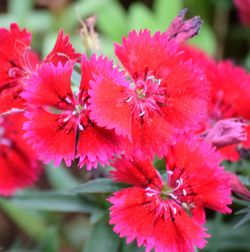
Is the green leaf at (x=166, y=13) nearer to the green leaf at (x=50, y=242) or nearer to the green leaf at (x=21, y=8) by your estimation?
the green leaf at (x=21, y=8)

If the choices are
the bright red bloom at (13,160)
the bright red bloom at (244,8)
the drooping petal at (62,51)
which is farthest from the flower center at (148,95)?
the bright red bloom at (244,8)

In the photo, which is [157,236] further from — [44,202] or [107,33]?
[107,33]

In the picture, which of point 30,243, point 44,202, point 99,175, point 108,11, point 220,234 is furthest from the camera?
point 108,11

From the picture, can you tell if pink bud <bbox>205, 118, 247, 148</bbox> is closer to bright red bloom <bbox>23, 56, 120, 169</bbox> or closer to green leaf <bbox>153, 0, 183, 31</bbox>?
bright red bloom <bbox>23, 56, 120, 169</bbox>

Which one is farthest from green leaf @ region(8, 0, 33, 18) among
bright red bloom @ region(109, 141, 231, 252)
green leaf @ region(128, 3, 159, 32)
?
bright red bloom @ region(109, 141, 231, 252)

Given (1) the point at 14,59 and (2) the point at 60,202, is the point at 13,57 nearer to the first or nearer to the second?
(1) the point at 14,59

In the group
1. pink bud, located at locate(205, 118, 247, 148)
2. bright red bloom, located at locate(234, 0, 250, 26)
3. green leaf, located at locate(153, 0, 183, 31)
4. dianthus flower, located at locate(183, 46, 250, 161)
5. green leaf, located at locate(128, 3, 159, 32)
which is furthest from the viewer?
green leaf, located at locate(153, 0, 183, 31)

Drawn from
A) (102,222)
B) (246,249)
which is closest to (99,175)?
(102,222)
